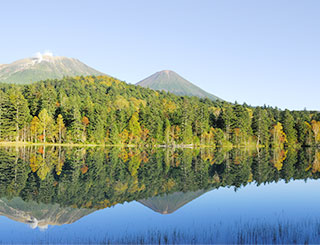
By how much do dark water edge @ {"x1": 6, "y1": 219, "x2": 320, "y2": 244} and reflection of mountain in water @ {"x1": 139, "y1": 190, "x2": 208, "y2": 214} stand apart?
12.9ft

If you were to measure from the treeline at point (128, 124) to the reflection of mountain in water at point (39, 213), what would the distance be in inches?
2999

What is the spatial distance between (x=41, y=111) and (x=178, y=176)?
71.4 metres

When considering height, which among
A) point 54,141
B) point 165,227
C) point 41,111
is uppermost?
point 41,111

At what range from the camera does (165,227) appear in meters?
15.7

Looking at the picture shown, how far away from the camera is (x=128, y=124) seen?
104125mm

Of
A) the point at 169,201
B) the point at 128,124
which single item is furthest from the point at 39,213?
the point at 128,124

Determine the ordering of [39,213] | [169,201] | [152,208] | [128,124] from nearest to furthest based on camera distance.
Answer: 1. [39,213]
2. [152,208]
3. [169,201]
4. [128,124]

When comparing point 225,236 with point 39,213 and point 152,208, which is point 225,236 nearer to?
point 152,208

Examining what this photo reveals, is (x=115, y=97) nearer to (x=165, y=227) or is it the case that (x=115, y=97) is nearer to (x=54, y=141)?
(x=54, y=141)

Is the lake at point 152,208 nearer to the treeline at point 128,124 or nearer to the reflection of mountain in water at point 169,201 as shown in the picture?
the reflection of mountain in water at point 169,201

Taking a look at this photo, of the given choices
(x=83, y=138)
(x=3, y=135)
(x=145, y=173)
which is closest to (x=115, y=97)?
(x=83, y=138)

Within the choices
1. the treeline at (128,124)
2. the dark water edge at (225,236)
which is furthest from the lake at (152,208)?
the treeline at (128,124)

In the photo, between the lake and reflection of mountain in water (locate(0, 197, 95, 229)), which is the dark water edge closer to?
the lake

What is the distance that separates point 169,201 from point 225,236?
7370 mm
